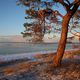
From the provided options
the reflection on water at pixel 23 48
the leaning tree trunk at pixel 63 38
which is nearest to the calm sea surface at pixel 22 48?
the reflection on water at pixel 23 48

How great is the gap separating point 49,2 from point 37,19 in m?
2.64

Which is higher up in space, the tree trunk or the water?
the tree trunk

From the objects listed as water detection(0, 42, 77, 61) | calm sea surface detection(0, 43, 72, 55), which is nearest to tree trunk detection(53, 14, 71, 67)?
water detection(0, 42, 77, 61)

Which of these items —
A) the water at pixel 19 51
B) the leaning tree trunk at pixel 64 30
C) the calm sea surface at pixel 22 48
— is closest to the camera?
the leaning tree trunk at pixel 64 30

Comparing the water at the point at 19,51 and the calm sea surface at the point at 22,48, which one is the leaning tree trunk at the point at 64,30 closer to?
the water at the point at 19,51

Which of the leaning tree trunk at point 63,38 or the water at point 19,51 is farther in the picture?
the water at point 19,51

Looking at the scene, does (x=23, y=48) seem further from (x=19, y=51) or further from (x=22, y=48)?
(x=19, y=51)

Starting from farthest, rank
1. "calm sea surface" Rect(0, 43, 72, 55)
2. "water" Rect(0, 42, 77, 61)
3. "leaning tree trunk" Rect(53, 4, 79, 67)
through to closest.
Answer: "calm sea surface" Rect(0, 43, 72, 55), "water" Rect(0, 42, 77, 61), "leaning tree trunk" Rect(53, 4, 79, 67)

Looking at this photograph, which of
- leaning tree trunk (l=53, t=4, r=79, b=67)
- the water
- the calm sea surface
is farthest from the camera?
the calm sea surface

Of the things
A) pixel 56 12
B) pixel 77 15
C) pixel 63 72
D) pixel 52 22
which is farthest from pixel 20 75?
pixel 77 15

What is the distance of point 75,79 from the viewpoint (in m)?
14.9

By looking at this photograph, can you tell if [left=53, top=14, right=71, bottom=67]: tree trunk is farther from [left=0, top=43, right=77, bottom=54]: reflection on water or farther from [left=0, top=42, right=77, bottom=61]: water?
[left=0, top=43, right=77, bottom=54]: reflection on water

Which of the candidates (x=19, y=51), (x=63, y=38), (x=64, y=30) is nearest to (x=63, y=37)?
(x=63, y=38)

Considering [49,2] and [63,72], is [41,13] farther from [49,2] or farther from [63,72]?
[63,72]
